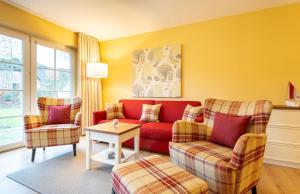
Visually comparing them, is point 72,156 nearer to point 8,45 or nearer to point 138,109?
point 138,109

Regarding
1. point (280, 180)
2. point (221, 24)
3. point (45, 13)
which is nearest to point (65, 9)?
point (45, 13)

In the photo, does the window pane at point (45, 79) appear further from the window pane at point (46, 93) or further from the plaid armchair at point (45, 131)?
the plaid armchair at point (45, 131)

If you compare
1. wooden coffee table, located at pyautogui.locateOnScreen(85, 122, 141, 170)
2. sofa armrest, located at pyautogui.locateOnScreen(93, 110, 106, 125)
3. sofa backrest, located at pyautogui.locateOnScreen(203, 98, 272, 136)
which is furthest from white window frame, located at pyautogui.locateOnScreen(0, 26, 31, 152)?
sofa backrest, located at pyautogui.locateOnScreen(203, 98, 272, 136)

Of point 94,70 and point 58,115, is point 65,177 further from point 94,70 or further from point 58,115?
point 94,70

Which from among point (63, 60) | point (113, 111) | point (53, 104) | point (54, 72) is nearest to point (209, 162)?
point (113, 111)

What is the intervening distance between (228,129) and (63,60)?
11.4ft

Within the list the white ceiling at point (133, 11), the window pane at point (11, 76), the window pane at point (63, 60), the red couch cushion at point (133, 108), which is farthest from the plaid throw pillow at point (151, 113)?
the window pane at point (11, 76)

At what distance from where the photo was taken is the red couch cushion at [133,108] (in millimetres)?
3506

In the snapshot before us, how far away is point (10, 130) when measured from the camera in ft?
9.54

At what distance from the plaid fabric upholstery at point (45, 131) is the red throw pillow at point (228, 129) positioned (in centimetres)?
194

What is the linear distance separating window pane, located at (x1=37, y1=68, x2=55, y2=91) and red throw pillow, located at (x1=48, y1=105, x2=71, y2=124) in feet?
2.33

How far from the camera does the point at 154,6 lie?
270cm

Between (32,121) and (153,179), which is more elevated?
(32,121)

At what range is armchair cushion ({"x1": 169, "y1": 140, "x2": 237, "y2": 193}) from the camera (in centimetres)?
133
